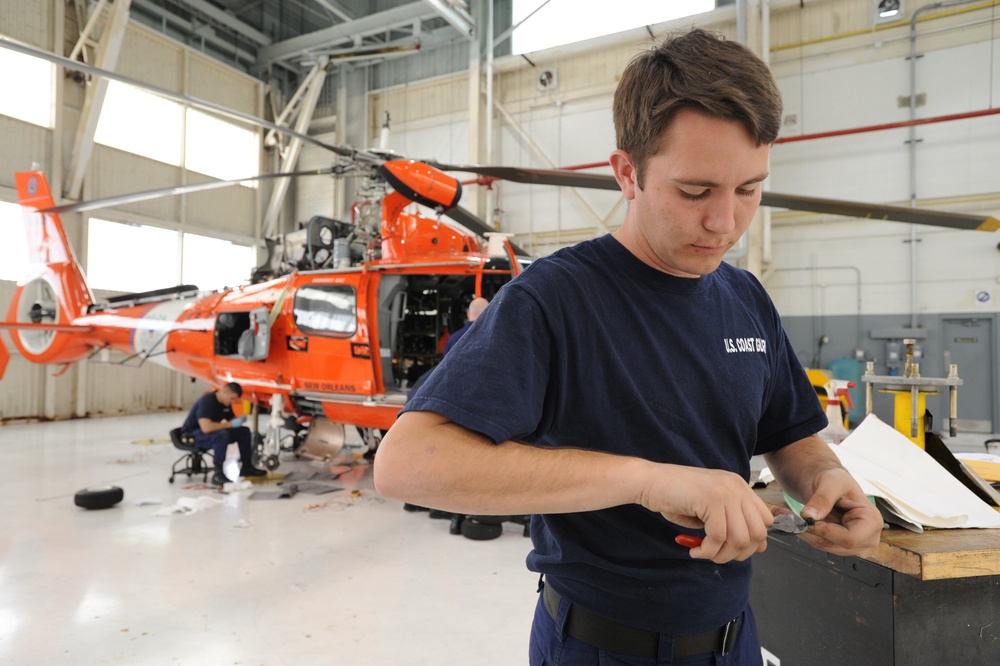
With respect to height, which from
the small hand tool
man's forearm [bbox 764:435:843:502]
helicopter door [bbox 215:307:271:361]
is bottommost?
the small hand tool

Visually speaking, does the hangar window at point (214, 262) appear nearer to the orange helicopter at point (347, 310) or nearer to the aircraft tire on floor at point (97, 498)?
the orange helicopter at point (347, 310)

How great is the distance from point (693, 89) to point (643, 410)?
0.46m

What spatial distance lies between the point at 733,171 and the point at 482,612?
2.86 m

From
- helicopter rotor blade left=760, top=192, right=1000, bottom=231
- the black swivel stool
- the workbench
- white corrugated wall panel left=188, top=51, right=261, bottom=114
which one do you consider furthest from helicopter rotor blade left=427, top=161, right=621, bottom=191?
white corrugated wall panel left=188, top=51, right=261, bottom=114

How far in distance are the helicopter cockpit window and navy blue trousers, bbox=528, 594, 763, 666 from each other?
457cm

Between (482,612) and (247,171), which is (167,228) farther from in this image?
(482,612)

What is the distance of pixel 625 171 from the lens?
902 mm

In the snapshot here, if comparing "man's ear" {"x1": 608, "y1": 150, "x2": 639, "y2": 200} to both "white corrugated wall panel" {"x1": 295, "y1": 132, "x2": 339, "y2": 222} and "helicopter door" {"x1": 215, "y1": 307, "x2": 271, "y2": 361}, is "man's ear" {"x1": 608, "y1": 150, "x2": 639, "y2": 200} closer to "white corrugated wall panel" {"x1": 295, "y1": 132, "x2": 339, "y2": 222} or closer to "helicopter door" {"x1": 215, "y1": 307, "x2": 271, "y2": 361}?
"helicopter door" {"x1": 215, "y1": 307, "x2": 271, "y2": 361}

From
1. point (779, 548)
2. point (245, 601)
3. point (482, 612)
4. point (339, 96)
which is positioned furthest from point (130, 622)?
point (339, 96)

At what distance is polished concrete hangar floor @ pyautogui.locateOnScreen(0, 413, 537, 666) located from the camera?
2662 millimetres

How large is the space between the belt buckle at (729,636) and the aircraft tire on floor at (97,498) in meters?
5.38

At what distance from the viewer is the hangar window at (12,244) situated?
→ 9281 millimetres

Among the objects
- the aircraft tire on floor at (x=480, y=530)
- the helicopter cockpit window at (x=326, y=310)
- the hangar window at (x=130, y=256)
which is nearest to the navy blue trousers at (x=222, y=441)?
the helicopter cockpit window at (x=326, y=310)

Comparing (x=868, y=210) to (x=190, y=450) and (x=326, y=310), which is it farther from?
(x=190, y=450)
